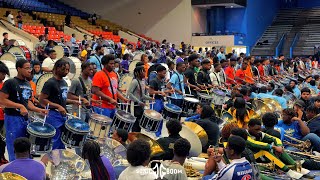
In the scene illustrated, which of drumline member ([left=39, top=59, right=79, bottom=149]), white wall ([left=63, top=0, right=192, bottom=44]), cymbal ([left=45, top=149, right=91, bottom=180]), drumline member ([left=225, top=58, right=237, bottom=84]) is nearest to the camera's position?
cymbal ([left=45, top=149, right=91, bottom=180])

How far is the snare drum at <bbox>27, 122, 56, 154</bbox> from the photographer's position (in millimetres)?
5910

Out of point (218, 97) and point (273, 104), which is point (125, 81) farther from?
point (273, 104)

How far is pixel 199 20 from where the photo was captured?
33.1 m

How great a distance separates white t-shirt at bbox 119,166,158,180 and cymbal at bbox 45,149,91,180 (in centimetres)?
98

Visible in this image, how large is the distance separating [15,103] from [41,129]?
49 centimetres

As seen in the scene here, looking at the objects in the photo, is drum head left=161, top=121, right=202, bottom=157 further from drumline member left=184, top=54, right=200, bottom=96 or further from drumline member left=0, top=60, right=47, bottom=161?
drumline member left=184, top=54, right=200, bottom=96

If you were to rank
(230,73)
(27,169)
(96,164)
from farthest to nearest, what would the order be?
(230,73)
(96,164)
(27,169)

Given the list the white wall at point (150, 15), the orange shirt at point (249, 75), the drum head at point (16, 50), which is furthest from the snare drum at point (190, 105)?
the white wall at point (150, 15)

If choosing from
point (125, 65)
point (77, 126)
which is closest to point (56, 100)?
point (77, 126)

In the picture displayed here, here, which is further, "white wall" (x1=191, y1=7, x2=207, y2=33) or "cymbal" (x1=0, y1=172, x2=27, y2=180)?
"white wall" (x1=191, y1=7, x2=207, y2=33)

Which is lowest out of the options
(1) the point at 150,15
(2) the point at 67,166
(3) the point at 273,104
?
(3) the point at 273,104

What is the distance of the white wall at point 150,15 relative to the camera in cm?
3241

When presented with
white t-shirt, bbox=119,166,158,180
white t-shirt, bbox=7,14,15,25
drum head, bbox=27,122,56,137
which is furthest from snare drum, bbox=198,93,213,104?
white t-shirt, bbox=7,14,15,25

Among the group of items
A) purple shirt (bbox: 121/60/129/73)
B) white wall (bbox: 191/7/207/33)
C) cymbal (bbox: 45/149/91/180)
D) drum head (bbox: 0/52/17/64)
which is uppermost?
white wall (bbox: 191/7/207/33)
